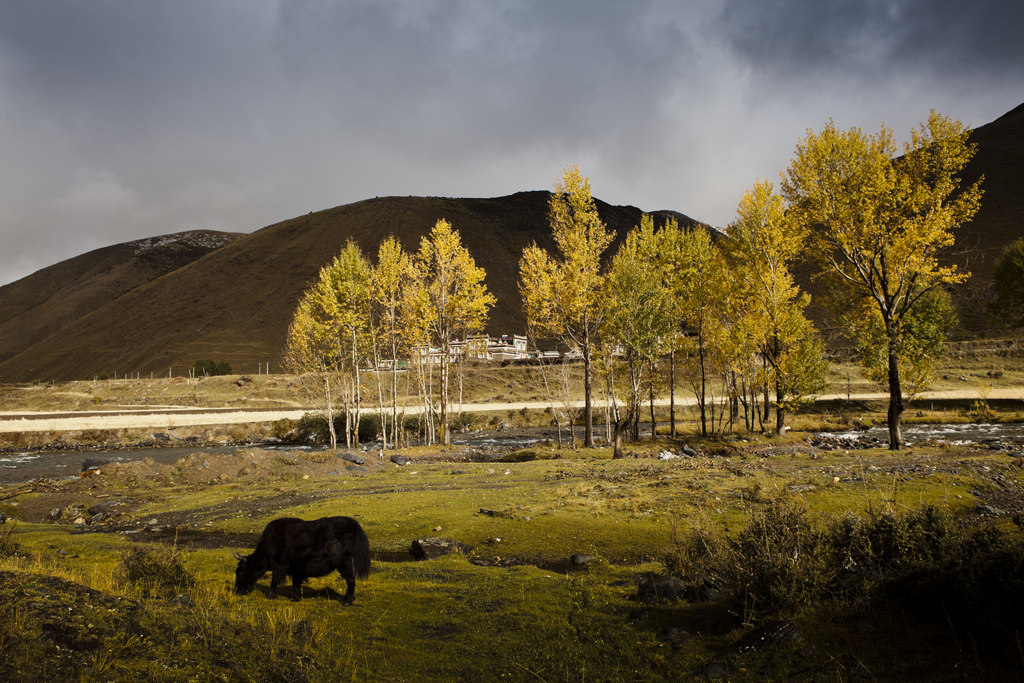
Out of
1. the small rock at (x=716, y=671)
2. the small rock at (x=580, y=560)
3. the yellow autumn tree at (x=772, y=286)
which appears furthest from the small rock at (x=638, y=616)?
the yellow autumn tree at (x=772, y=286)

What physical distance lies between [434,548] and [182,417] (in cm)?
7243

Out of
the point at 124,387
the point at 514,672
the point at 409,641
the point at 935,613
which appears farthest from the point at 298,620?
the point at 124,387

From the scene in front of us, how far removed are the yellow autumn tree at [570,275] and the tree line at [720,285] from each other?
107 millimetres

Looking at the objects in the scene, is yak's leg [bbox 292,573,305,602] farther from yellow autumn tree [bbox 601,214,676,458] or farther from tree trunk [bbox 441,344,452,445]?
tree trunk [bbox 441,344,452,445]

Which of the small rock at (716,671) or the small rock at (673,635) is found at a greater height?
the small rock at (716,671)

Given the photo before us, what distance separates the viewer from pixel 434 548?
51.3 ft

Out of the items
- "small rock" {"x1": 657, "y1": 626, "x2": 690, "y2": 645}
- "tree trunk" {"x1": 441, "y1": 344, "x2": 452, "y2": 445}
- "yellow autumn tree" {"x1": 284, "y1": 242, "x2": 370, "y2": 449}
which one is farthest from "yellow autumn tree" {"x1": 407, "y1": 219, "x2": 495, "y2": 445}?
"small rock" {"x1": 657, "y1": 626, "x2": 690, "y2": 645}

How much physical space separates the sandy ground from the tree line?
2314 centimetres

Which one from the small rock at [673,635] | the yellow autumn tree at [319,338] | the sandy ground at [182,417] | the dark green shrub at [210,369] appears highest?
the yellow autumn tree at [319,338]

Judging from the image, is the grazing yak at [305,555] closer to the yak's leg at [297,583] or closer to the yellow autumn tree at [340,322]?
the yak's leg at [297,583]

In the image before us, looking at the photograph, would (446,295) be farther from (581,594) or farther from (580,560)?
(581,594)

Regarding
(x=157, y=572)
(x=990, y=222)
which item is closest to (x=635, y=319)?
(x=157, y=572)

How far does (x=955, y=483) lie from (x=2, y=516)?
35893 millimetres

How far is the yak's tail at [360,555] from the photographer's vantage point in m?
10.8
